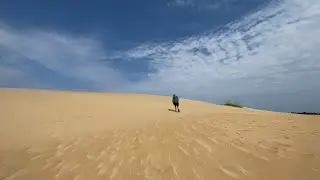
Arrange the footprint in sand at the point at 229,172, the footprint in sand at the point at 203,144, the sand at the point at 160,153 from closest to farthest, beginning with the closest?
1. the footprint in sand at the point at 229,172
2. the sand at the point at 160,153
3. the footprint in sand at the point at 203,144

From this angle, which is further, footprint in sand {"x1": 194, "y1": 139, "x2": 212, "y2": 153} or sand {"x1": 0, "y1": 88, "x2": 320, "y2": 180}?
footprint in sand {"x1": 194, "y1": 139, "x2": 212, "y2": 153}

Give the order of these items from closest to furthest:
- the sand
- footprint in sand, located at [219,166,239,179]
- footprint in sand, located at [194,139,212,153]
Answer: footprint in sand, located at [219,166,239,179] < the sand < footprint in sand, located at [194,139,212,153]

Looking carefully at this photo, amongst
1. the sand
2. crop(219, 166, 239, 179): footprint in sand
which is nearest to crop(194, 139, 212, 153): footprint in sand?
the sand

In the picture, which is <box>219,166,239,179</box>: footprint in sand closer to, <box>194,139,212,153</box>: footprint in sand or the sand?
the sand

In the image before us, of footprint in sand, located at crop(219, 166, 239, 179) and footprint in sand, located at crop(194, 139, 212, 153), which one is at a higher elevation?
footprint in sand, located at crop(194, 139, 212, 153)

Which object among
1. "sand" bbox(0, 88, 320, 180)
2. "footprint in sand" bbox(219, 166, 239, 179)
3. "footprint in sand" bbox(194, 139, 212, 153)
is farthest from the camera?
"footprint in sand" bbox(194, 139, 212, 153)

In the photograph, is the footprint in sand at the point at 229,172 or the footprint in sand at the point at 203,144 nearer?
the footprint in sand at the point at 229,172

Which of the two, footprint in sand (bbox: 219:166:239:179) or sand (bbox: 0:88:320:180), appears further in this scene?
sand (bbox: 0:88:320:180)

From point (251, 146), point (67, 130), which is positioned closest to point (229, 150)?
point (251, 146)

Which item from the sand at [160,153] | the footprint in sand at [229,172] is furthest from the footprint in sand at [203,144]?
the footprint in sand at [229,172]

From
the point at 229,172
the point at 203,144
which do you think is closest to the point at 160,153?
the point at 203,144

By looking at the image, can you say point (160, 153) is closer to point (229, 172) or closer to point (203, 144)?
point (203, 144)

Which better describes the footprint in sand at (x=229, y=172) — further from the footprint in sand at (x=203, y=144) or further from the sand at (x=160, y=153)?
the footprint in sand at (x=203, y=144)

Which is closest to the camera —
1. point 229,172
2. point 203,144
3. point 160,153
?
point 229,172
